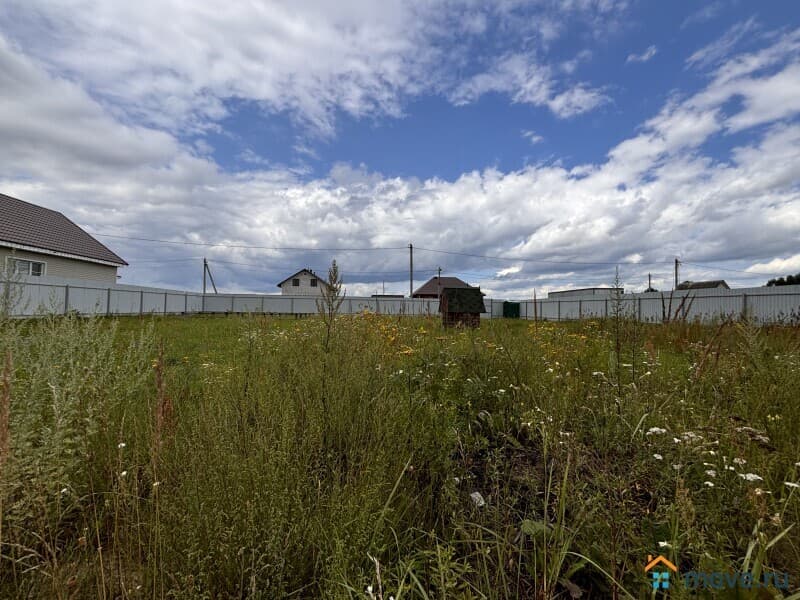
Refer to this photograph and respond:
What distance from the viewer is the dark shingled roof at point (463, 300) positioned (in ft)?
40.3

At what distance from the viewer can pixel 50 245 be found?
18.4m

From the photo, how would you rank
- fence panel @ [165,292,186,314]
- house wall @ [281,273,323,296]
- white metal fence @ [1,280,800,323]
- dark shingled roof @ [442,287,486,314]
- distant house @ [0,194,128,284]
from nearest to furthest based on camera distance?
white metal fence @ [1,280,800,323]
dark shingled roof @ [442,287,486,314]
distant house @ [0,194,128,284]
fence panel @ [165,292,186,314]
house wall @ [281,273,323,296]

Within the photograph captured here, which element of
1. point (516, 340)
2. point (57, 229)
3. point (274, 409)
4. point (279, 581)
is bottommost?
point (279, 581)

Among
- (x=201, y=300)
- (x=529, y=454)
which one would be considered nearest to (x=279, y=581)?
(x=529, y=454)

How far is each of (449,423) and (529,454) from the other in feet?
1.71

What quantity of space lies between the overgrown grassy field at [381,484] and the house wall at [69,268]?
66.5 feet

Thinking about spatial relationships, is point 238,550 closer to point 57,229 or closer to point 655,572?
point 655,572

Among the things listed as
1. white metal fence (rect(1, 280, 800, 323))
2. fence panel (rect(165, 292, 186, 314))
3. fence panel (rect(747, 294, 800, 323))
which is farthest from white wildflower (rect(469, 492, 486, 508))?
fence panel (rect(165, 292, 186, 314))

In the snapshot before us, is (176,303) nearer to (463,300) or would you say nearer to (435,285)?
(463,300)

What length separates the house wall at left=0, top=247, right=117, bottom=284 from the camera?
17.3 metres

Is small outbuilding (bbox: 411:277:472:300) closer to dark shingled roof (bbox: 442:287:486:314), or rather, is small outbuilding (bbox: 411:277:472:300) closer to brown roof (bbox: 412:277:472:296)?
brown roof (bbox: 412:277:472:296)

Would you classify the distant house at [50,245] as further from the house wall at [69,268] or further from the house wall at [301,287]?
the house wall at [301,287]

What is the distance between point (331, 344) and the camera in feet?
9.94

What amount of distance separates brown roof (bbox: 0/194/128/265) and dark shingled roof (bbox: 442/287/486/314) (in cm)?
1843
